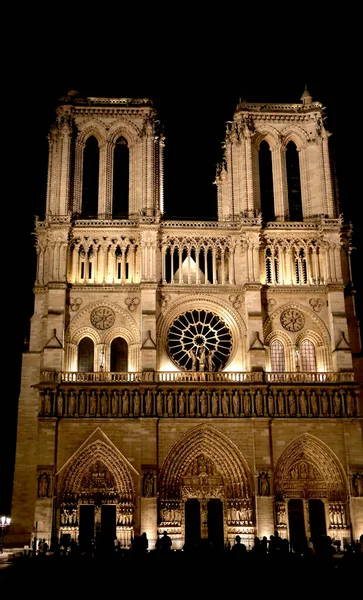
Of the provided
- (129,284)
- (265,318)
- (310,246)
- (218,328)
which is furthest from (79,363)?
(310,246)

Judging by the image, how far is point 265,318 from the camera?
3738 cm

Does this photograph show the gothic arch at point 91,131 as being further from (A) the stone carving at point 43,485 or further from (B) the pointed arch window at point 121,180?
Answer: (A) the stone carving at point 43,485

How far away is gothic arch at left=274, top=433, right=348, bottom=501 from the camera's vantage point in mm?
34500

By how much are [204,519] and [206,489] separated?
1.34 m

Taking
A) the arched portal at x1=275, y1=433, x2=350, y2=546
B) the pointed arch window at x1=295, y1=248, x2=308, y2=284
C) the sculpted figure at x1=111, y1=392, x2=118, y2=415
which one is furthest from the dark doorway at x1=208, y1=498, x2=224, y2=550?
the pointed arch window at x1=295, y1=248, x2=308, y2=284

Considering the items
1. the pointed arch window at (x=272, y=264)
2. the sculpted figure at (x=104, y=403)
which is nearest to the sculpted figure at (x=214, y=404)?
the sculpted figure at (x=104, y=403)

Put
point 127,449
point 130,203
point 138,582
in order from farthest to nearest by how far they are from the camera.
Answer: point 130,203, point 127,449, point 138,582

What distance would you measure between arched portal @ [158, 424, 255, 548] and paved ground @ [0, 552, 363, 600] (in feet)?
68.0

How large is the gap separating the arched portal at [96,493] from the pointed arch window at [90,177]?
1330 centimetres

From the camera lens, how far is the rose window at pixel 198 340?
37031mm

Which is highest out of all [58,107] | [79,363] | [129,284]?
[58,107]

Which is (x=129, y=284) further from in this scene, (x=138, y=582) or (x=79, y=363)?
(x=138, y=582)

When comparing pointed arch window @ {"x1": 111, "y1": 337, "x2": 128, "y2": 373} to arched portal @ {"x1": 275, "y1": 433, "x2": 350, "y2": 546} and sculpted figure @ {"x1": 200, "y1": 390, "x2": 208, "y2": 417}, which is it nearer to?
sculpted figure @ {"x1": 200, "y1": 390, "x2": 208, "y2": 417}

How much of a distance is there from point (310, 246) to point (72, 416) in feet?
48.8
